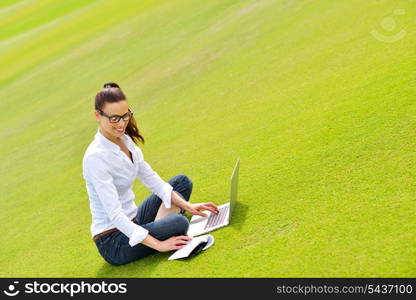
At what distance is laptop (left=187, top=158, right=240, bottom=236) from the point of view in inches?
164

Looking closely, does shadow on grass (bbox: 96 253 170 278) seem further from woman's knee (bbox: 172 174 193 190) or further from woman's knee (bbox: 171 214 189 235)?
woman's knee (bbox: 172 174 193 190)

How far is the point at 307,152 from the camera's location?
4.84 metres

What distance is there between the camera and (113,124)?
3926 millimetres

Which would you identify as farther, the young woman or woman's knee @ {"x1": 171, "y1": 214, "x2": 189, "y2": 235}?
woman's knee @ {"x1": 171, "y1": 214, "x2": 189, "y2": 235}

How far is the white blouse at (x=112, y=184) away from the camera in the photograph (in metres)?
3.91

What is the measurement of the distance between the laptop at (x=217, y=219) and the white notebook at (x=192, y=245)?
0.67 ft

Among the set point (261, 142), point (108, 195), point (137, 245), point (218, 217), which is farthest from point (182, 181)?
point (261, 142)

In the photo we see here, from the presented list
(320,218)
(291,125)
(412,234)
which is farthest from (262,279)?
(291,125)

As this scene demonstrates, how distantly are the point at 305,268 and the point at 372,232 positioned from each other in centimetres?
51

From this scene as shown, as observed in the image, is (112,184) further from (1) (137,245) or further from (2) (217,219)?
(2) (217,219)

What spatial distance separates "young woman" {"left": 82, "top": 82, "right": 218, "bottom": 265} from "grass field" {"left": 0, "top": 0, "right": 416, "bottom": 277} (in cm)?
18

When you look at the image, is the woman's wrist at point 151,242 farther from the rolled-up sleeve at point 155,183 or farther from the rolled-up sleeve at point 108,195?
the rolled-up sleeve at point 155,183

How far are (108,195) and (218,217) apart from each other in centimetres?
98

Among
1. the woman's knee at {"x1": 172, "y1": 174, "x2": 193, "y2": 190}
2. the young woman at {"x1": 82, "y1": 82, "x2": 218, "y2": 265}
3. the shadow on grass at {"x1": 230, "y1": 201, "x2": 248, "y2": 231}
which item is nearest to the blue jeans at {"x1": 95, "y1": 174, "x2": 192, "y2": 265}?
the young woman at {"x1": 82, "y1": 82, "x2": 218, "y2": 265}
